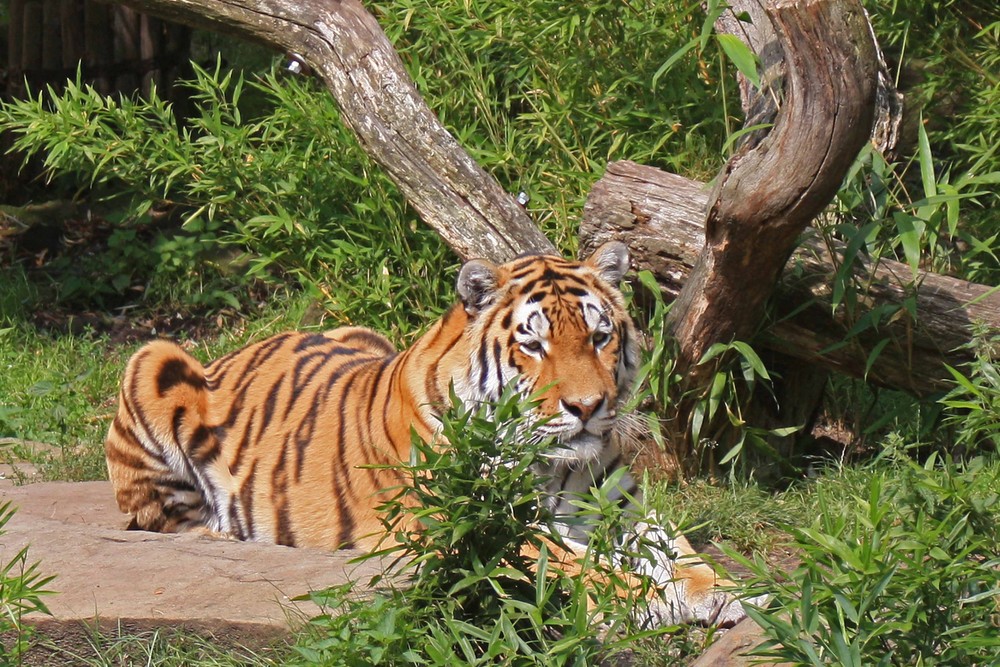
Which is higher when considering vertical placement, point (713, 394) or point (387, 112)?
point (387, 112)

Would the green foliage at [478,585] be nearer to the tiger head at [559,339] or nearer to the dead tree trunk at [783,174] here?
the tiger head at [559,339]

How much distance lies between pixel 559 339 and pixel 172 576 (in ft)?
4.37

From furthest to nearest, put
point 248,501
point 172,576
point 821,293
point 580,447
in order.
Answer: point 248,501 → point 821,293 → point 580,447 → point 172,576

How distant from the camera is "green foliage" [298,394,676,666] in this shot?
2.82m

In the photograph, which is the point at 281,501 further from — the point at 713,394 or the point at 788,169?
the point at 788,169

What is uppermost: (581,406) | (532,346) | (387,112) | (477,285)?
(387,112)

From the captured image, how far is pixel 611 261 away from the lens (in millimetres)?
→ 4086

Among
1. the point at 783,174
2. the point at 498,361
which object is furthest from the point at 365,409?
the point at 783,174

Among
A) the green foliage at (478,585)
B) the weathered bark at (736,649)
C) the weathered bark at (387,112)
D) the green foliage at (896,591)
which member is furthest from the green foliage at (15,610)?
the weathered bark at (387,112)

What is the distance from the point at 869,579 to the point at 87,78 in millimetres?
7386

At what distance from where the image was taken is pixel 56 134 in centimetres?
575

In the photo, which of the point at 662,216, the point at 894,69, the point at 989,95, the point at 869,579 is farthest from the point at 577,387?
the point at 894,69

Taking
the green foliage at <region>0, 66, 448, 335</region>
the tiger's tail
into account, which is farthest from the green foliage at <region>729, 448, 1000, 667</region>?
the green foliage at <region>0, 66, 448, 335</region>

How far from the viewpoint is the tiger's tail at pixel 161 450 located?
4.54 m
